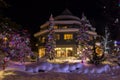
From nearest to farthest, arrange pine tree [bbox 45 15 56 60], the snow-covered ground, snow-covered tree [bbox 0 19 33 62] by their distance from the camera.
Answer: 1. the snow-covered ground
2. snow-covered tree [bbox 0 19 33 62]
3. pine tree [bbox 45 15 56 60]

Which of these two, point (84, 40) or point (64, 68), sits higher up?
point (84, 40)

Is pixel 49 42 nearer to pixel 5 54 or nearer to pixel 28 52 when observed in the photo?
pixel 28 52

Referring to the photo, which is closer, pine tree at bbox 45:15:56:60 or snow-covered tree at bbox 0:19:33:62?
snow-covered tree at bbox 0:19:33:62

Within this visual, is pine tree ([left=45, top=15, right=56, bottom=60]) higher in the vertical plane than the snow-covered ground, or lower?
higher

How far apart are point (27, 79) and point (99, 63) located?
13976 mm

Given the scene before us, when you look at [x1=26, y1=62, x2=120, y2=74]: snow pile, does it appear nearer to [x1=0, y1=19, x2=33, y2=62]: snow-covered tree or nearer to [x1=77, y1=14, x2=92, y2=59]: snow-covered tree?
[x1=0, y1=19, x2=33, y2=62]: snow-covered tree

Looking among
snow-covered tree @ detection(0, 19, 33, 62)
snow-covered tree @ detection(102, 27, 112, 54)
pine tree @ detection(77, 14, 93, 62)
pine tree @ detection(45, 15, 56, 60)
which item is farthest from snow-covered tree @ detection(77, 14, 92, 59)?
snow-covered tree @ detection(102, 27, 112, 54)

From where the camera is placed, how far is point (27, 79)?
2011 centimetres

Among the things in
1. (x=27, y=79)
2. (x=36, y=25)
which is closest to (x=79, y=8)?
(x=36, y=25)

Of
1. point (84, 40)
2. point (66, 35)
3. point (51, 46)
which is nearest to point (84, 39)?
point (84, 40)

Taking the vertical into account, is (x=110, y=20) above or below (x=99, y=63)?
above

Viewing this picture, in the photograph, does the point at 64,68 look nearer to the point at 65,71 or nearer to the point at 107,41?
the point at 65,71

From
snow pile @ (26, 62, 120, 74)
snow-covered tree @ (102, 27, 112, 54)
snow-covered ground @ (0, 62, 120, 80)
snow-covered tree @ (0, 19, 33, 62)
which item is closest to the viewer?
snow-covered ground @ (0, 62, 120, 80)

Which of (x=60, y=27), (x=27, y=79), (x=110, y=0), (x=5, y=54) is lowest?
(x=27, y=79)
